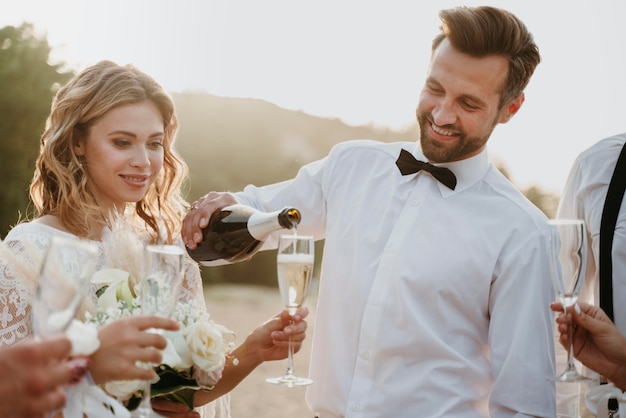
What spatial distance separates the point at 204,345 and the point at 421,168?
1.09 metres

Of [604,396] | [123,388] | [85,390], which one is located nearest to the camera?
[85,390]

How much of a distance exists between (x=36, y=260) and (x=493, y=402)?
4.77 feet

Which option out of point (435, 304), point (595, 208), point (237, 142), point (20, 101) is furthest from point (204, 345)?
point (20, 101)

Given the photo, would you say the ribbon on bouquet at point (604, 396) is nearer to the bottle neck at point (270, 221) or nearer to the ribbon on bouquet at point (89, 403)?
the bottle neck at point (270, 221)

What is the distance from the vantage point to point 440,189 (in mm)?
2809

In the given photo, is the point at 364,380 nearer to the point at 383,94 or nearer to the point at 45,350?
the point at 45,350

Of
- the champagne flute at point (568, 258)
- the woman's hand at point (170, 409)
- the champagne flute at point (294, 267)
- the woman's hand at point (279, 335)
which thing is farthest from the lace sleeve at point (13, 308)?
the champagne flute at point (568, 258)

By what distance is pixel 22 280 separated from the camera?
7.48ft

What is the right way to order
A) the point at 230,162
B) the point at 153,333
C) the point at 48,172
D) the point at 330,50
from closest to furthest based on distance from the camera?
1. the point at 153,333
2. the point at 48,172
3. the point at 230,162
4. the point at 330,50

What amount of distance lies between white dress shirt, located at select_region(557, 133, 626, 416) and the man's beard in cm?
39

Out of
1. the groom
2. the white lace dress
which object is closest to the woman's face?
the white lace dress

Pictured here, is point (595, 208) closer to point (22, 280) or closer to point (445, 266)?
point (445, 266)

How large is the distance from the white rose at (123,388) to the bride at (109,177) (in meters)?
0.67

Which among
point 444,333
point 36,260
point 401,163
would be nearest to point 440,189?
point 401,163
